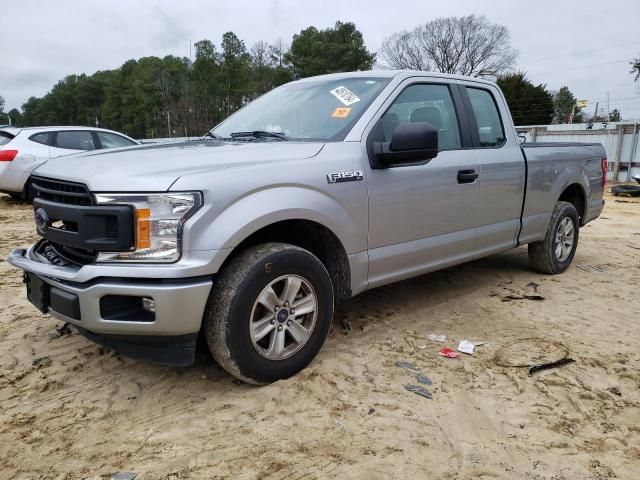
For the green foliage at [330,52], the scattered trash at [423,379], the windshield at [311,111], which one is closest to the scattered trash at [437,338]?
the scattered trash at [423,379]

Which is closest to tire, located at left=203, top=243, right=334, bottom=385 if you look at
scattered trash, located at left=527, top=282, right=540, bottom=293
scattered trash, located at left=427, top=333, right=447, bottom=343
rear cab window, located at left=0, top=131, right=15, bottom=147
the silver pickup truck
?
the silver pickup truck

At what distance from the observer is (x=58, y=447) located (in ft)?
7.79

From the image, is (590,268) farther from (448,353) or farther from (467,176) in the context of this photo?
(448,353)

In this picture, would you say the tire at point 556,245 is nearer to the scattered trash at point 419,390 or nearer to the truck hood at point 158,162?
A: the scattered trash at point 419,390

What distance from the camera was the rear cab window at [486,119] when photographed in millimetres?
4273

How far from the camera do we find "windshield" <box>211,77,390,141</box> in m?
3.40

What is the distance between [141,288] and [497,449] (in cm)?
181

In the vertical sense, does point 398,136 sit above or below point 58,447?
above

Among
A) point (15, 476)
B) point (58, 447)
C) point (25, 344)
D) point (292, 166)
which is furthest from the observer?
point (25, 344)

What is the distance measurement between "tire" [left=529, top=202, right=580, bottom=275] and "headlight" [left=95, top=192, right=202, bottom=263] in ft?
13.0

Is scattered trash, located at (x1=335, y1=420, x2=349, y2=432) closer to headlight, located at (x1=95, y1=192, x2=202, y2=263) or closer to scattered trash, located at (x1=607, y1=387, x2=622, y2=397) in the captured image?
headlight, located at (x1=95, y1=192, x2=202, y2=263)

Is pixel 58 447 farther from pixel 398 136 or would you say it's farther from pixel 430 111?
pixel 430 111

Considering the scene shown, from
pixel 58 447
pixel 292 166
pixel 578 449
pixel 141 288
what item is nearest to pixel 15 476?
pixel 58 447

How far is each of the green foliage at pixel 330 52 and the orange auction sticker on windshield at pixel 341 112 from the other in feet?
157
